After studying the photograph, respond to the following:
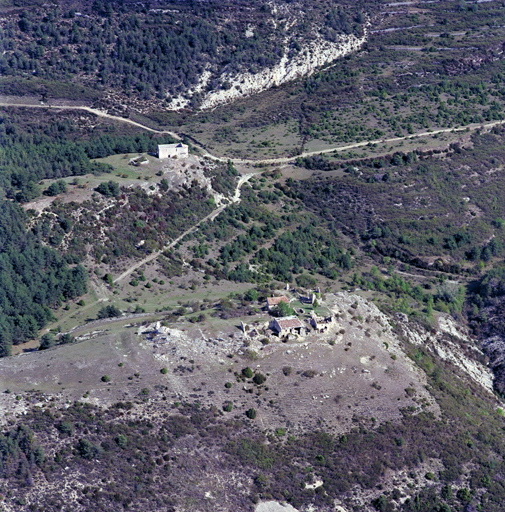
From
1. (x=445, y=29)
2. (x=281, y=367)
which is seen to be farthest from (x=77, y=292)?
(x=445, y=29)

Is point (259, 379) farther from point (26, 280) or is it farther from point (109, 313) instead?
point (26, 280)

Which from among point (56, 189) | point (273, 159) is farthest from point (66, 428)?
point (273, 159)

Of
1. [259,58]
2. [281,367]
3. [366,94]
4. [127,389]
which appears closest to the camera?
[127,389]

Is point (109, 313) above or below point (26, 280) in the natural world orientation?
below

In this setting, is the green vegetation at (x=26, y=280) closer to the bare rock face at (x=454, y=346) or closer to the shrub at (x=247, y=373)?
the shrub at (x=247, y=373)

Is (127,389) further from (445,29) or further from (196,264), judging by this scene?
(445,29)

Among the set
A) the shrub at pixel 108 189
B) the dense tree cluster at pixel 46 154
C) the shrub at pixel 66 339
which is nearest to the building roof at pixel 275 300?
the shrub at pixel 66 339

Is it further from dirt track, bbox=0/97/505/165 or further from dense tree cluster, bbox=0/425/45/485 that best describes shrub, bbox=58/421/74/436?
dirt track, bbox=0/97/505/165
